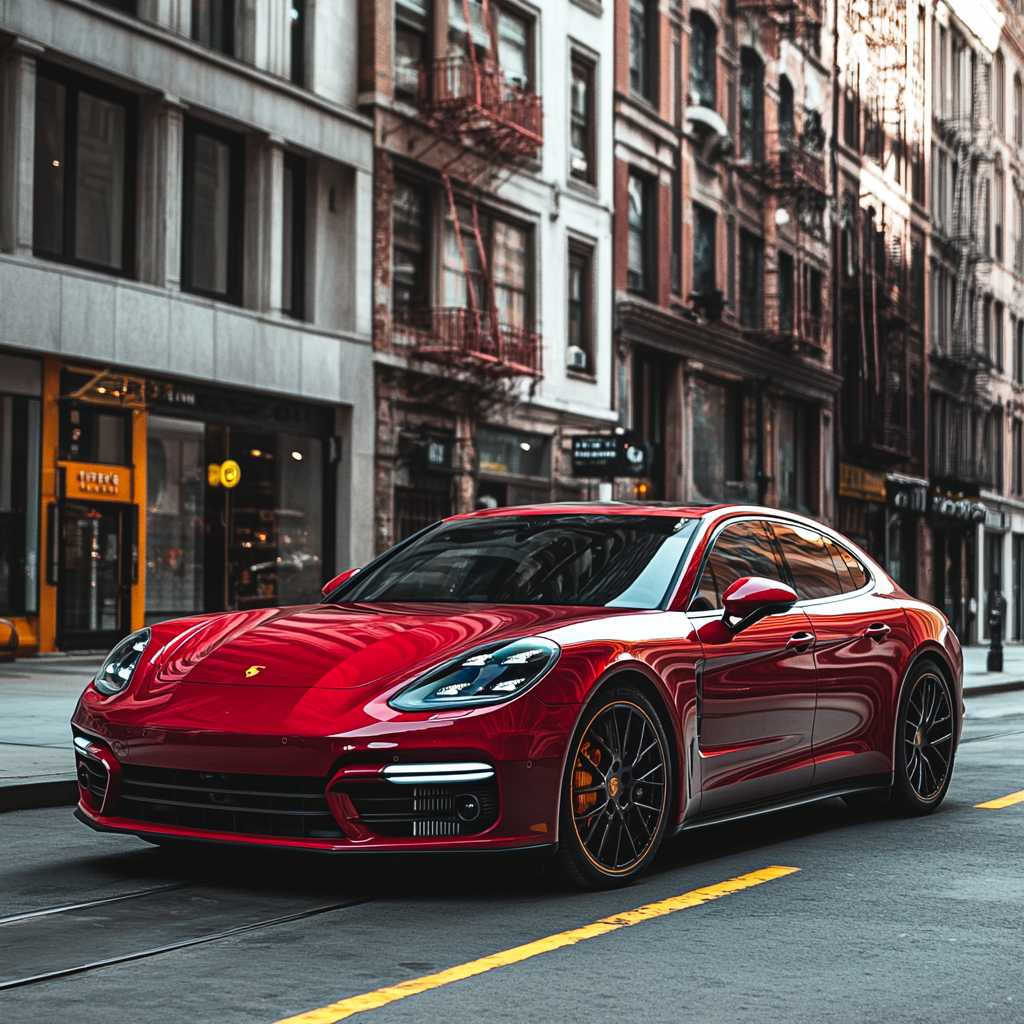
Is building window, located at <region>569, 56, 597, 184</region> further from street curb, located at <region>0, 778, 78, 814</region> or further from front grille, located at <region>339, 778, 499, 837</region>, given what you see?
front grille, located at <region>339, 778, 499, 837</region>

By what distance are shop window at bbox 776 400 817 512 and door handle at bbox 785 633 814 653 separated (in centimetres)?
3165

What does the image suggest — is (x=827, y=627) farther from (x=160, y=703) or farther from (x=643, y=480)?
(x=643, y=480)

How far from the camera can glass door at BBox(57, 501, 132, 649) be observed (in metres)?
19.1

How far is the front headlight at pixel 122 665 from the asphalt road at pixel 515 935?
71 cm

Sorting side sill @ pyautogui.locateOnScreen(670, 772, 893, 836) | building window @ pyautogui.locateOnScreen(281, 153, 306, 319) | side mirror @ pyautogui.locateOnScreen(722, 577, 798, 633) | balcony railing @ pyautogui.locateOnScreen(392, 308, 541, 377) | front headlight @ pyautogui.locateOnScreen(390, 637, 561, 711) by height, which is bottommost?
side sill @ pyautogui.locateOnScreen(670, 772, 893, 836)

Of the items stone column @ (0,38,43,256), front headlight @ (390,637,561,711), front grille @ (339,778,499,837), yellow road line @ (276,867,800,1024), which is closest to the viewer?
yellow road line @ (276,867,800,1024)

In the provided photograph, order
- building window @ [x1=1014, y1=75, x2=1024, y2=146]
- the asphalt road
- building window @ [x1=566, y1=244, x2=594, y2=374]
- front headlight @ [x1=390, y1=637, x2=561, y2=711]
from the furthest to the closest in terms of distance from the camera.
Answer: building window @ [x1=1014, y1=75, x2=1024, y2=146] → building window @ [x1=566, y1=244, x2=594, y2=374] → front headlight @ [x1=390, y1=637, x2=561, y2=711] → the asphalt road

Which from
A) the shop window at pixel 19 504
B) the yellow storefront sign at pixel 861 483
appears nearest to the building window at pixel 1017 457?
the yellow storefront sign at pixel 861 483

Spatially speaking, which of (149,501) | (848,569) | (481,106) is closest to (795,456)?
(481,106)

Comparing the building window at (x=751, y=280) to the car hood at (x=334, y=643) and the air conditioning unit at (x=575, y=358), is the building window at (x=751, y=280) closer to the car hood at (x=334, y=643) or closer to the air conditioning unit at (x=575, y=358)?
the air conditioning unit at (x=575, y=358)

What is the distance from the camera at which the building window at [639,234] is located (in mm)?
32281

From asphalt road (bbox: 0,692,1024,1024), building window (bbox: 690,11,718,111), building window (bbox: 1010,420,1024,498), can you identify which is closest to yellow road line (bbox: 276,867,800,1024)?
asphalt road (bbox: 0,692,1024,1024)

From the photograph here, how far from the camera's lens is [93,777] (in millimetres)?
6066

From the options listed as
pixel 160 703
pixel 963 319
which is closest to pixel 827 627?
pixel 160 703
